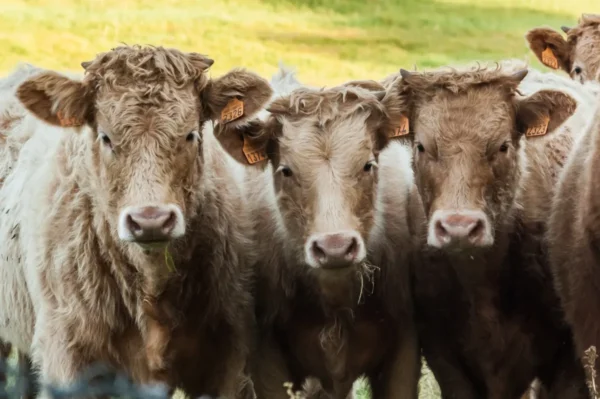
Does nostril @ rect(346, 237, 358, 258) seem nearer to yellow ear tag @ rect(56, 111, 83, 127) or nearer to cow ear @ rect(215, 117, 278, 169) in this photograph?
cow ear @ rect(215, 117, 278, 169)

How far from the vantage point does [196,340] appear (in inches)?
257

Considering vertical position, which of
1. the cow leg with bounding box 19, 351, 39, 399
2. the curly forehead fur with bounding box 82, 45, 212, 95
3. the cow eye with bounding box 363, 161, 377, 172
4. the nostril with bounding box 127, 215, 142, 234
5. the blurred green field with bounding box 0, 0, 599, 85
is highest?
the curly forehead fur with bounding box 82, 45, 212, 95

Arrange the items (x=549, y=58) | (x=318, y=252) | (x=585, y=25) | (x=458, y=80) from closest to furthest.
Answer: (x=318, y=252) < (x=458, y=80) < (x=585, y=25) < (x=549, y=58)

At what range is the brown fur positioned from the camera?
6289 mm

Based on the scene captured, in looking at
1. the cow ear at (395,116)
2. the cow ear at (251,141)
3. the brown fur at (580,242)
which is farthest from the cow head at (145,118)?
the brown fur at (580,242)

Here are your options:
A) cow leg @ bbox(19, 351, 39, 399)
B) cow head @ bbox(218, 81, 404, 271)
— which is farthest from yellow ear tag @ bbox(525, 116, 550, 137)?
cow leg @ bbox(19, 351, 39, 399)

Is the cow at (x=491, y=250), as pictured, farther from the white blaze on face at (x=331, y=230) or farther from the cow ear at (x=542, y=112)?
the white blaze on face at (x=331, y=230)

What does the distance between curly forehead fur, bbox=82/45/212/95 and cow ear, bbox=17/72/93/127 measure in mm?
100

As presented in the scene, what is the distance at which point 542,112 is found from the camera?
691 centimetres

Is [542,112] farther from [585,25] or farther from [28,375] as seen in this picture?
[585,25]

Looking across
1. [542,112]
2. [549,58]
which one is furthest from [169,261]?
[549,58]

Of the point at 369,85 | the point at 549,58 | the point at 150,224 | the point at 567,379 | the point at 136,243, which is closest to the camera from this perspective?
the point at 150,224

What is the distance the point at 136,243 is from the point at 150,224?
327 mm

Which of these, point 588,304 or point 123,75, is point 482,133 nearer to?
point 588,304
